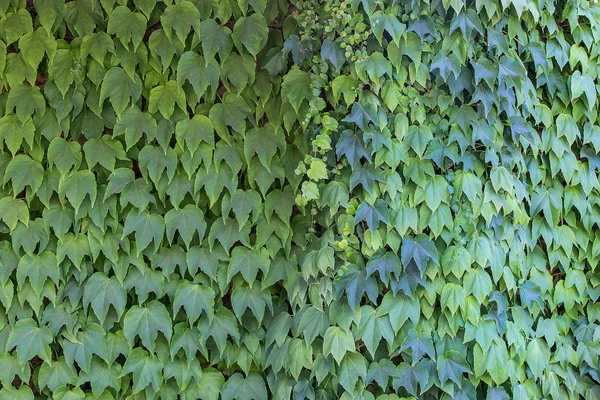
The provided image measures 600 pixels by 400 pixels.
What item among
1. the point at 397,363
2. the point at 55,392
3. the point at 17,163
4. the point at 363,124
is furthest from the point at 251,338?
the point at 17,163

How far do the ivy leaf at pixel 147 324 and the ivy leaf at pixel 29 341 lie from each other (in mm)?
343

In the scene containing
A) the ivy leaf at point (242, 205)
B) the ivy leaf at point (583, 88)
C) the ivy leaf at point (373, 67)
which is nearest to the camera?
the ivy leaf at point (373, 67)

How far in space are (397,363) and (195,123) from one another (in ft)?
4.44

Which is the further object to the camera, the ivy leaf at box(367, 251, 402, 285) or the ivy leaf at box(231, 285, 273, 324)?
the ivy leaf at box(231, 285, 273, 324)

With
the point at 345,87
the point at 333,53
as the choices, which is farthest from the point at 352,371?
the point at 333,53

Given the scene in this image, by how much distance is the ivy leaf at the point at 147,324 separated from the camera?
2.59 metres

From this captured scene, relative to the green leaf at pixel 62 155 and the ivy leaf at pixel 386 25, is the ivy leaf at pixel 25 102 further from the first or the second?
the ivy leaf at pixel 386 25

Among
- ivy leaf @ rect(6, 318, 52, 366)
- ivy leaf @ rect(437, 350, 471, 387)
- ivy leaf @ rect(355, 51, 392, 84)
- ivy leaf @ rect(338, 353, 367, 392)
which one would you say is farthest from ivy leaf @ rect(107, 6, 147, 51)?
ivy leaf @ rect(437, 350, 471, 387)

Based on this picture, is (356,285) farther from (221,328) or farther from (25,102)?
(25,102)

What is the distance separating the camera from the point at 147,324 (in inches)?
102

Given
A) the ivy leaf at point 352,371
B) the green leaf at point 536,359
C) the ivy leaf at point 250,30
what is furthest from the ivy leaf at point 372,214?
the green leaf at point 536,359

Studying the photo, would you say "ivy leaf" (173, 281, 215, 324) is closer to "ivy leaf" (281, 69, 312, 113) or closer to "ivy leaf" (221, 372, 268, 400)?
"ivy leaf" (221, 372, 268, 400)

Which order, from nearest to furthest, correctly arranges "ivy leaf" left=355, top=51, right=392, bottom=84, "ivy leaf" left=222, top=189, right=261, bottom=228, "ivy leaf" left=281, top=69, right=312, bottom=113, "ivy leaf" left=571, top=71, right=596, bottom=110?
"ivy leaf" left=355, top=51, right=392, bottom=84, "ivy leaf" left=281, top=69, right=312, bottom=113, "ivy leaf" left=222, top=189, right=261, bottom=228, "ivy leaf" left=571, top=71, right=596, bottom=110

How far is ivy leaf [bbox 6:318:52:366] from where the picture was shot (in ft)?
8.41
